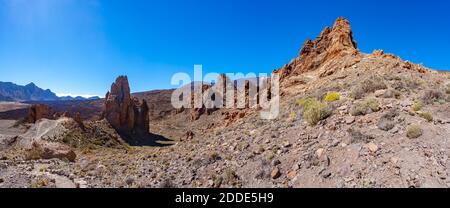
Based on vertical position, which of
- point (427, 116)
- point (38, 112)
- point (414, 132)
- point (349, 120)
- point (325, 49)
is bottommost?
point (414, 132)

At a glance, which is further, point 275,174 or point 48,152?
point 48,152

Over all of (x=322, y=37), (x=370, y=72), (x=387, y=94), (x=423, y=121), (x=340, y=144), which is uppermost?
(x=322, y=37)

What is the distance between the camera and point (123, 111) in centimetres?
5888

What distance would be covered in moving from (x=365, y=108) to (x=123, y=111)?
5377 cm

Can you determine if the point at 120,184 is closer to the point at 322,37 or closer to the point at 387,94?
the point at 387,94

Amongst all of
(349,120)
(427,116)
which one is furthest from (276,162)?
(427,116)

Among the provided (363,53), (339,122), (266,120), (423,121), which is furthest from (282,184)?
(363,53)

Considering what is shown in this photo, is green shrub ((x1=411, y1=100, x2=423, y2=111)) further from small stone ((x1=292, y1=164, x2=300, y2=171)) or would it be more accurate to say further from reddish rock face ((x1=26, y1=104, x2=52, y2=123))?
reddish rock face ((x1=26, y1=104, x2=52, y2=123))

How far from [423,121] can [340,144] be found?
8.26 ft

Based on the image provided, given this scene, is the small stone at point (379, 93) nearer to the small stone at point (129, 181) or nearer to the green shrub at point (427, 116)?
the green shrub at point (427, 116)

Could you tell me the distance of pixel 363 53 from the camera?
75.6 feet

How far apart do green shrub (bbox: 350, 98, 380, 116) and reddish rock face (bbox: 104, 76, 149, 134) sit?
5044 centimetres

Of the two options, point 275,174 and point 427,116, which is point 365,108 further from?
point 275,174
